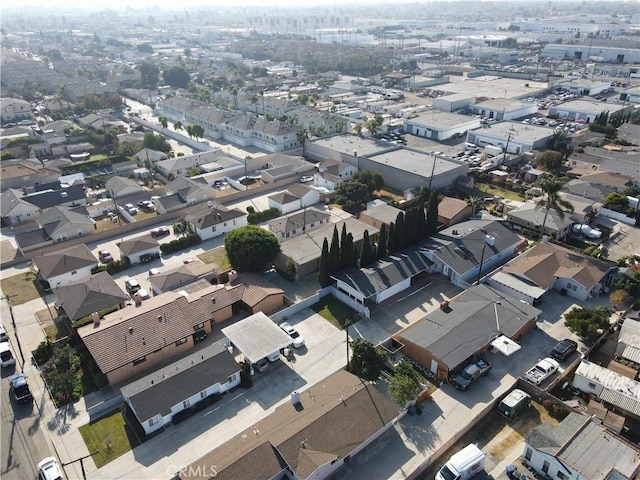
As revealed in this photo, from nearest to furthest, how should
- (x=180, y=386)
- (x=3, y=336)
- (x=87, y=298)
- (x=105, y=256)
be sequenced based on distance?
1. (x=180, y=386)
2. (x=3, y=336)
3. (x=87, y=298)
4. (x=105, y=256)

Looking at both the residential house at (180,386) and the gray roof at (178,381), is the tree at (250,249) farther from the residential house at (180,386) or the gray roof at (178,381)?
the gray roof at (178,381)

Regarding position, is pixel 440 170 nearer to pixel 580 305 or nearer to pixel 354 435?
pixel 580 305

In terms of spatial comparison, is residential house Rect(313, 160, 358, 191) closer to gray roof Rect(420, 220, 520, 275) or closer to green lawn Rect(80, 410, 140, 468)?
gray roof Rect(420, 220, 520, 275)

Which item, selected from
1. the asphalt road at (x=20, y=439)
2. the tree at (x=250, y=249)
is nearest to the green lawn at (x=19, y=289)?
the asphalt road at (x=20, y=439)

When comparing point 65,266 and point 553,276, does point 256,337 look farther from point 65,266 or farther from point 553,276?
point 553,276

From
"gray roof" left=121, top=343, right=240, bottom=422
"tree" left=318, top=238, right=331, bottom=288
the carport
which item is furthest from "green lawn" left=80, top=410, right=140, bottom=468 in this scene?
"tree" left=318, top=238, right=331, bottom=288

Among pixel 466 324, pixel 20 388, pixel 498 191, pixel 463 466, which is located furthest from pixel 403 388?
pixel 498 191

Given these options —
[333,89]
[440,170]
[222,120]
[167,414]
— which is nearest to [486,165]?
[440,170]
